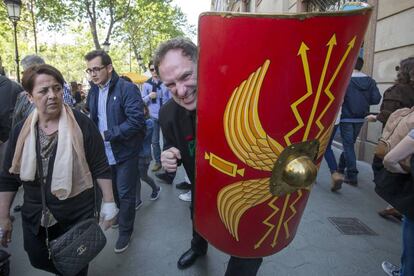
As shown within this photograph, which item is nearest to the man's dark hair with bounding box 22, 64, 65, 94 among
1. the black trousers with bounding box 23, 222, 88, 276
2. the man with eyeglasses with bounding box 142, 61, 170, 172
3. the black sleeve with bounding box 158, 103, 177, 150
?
the black sleeve with bounding box 158, 103, 177, 150

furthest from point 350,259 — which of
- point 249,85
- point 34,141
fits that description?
point 34,141

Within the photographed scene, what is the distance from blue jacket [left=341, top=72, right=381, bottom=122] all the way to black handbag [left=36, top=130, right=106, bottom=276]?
→ 154 inches

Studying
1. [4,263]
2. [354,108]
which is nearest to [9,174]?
[4,263]

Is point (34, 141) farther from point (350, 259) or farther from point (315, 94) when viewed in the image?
Result: point (350, 259)

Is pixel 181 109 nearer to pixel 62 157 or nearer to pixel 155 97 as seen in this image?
pixel 62 157

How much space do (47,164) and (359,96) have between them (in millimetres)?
4174

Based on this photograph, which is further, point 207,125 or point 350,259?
point 350,259

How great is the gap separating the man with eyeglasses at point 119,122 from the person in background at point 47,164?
78 centimetres

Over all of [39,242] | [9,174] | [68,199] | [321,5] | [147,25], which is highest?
[147,25]

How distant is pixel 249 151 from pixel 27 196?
1632mm

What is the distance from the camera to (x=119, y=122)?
299 cm

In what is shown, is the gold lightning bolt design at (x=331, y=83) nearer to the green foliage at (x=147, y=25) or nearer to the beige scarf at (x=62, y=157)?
the beige scarf at (x=62, y=157)

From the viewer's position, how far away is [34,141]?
1944mm

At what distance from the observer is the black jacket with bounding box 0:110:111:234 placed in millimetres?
2002
